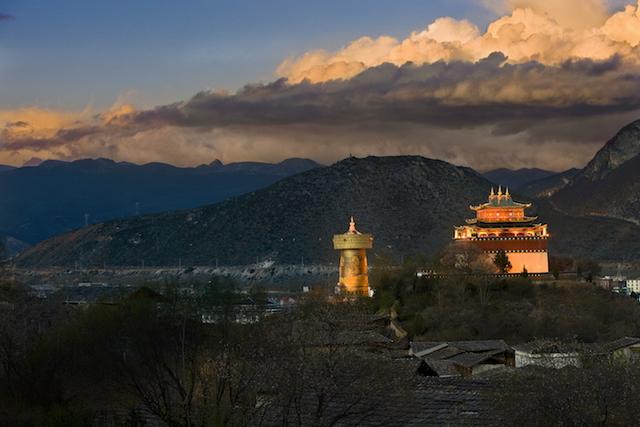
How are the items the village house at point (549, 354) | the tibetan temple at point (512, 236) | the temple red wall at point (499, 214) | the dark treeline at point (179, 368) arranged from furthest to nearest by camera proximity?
the temple red wall at point (499, 214), the tibetan temple at point (512, 236), the village house at point (549, 354), the dark treeline at point (179, 368)

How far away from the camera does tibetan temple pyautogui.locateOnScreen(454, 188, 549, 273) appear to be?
3826 inches

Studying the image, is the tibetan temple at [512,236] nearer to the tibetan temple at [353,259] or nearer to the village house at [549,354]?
the tibetan temple at [353,259]

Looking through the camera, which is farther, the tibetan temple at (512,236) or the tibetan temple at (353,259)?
the tibetan temple at (512,236)

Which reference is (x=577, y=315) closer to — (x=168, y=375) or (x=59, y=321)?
(x=59, y=321)

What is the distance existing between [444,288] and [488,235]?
1359 cm

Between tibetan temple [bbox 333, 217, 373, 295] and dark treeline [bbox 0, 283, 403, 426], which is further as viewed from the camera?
tibetan temple [bbox 333, 217, 373, 295]

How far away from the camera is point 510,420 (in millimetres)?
30453

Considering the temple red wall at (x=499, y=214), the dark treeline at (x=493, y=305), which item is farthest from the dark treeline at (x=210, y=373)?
the temple red wall at (x=499, y=214)

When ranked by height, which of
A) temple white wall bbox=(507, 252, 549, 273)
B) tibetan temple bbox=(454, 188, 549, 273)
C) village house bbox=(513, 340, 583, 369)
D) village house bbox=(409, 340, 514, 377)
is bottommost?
village house bbox=(409, 340, 514, 377)

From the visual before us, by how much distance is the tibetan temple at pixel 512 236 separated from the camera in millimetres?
97188

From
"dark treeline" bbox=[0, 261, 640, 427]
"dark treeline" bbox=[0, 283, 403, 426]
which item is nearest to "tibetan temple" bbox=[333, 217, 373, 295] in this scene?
"dark treeline" bbox=[0, 261, 640, 427]

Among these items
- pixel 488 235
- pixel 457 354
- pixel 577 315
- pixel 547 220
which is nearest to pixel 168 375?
pixel 457 354

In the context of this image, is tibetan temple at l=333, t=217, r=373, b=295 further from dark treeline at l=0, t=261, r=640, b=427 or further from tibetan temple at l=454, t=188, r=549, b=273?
dark treeline at l=0, t=261, r=640, b=427

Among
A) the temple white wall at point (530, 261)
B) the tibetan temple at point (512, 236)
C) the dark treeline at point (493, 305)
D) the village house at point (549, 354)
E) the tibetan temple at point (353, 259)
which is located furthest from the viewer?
the tibetan temple at point (512, 236)
